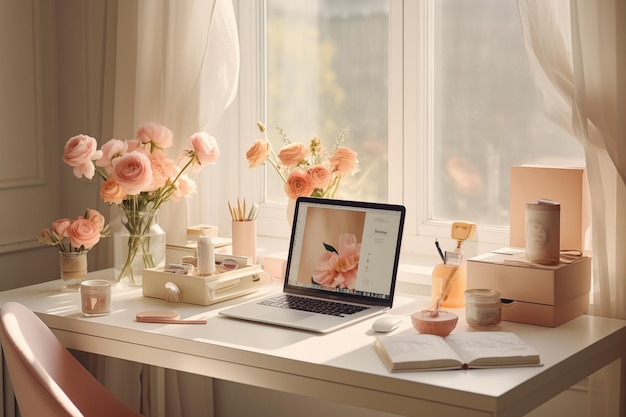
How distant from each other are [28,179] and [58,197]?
0.52ft

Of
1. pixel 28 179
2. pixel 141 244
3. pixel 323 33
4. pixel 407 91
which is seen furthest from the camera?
pixel 28 179

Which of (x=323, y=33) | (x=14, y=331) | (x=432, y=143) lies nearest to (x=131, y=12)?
(x=323, y=33)

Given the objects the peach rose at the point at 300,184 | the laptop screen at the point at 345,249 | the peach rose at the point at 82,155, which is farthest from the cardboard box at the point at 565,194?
the peach rose at the point at 82,155

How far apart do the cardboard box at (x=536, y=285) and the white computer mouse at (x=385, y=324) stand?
8.8 inches

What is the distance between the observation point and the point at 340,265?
7.63 ft

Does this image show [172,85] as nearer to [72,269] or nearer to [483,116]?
[72,269]

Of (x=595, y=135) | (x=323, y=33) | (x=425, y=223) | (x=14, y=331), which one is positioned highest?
(x=323, y=33)

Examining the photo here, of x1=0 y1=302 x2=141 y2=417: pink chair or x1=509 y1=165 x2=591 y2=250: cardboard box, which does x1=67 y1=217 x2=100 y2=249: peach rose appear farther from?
x1=509 y1=165 x2=591 y2=250: cardboard box

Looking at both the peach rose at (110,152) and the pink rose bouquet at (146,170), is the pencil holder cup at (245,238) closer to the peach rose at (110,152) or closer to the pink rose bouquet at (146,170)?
the pink rose bouquet at (146,170)

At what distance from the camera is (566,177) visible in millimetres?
2209

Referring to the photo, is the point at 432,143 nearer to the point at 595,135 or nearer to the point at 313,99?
the point at 313,99

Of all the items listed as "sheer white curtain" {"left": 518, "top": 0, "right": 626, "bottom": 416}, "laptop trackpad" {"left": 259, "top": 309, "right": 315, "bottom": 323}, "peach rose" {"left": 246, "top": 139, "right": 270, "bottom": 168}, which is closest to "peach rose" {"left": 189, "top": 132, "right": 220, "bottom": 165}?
"peach rose" {"left": 246, "top": 139, "right": 270, "bottom": 168}

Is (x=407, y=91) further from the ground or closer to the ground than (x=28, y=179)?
further from the ground

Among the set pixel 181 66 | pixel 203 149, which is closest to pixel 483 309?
pixel 203 149
